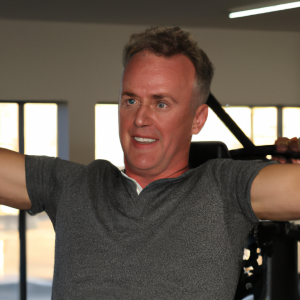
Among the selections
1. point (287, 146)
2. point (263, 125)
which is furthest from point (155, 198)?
point (263, 125)

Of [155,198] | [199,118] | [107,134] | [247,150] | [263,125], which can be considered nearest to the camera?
[155,198]

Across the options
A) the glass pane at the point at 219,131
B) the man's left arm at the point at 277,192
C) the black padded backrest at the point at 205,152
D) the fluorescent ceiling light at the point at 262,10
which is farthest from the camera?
the glass pane at the point at 219,131

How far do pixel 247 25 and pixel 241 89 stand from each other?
91 centimetres

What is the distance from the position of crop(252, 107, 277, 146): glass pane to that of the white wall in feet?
0.55

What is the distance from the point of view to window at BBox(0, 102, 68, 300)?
5.35 meters

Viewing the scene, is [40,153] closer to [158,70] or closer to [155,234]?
[158,70]

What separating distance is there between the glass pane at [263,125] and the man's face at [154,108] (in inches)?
211

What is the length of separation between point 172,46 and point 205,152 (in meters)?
0.42

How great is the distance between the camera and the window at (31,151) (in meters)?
5.35

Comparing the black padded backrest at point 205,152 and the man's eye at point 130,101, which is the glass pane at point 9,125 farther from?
the man's eye at point 130,101

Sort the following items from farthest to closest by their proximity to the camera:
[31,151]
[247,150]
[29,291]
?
[31,151]
[29,291]
[247,150]

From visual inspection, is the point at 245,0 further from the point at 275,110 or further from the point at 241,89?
the point at 275,110

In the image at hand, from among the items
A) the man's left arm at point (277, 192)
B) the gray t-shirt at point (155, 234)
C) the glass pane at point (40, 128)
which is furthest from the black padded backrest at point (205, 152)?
the glass pane at point (40, 128)

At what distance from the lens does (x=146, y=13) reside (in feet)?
Result: 17.3
